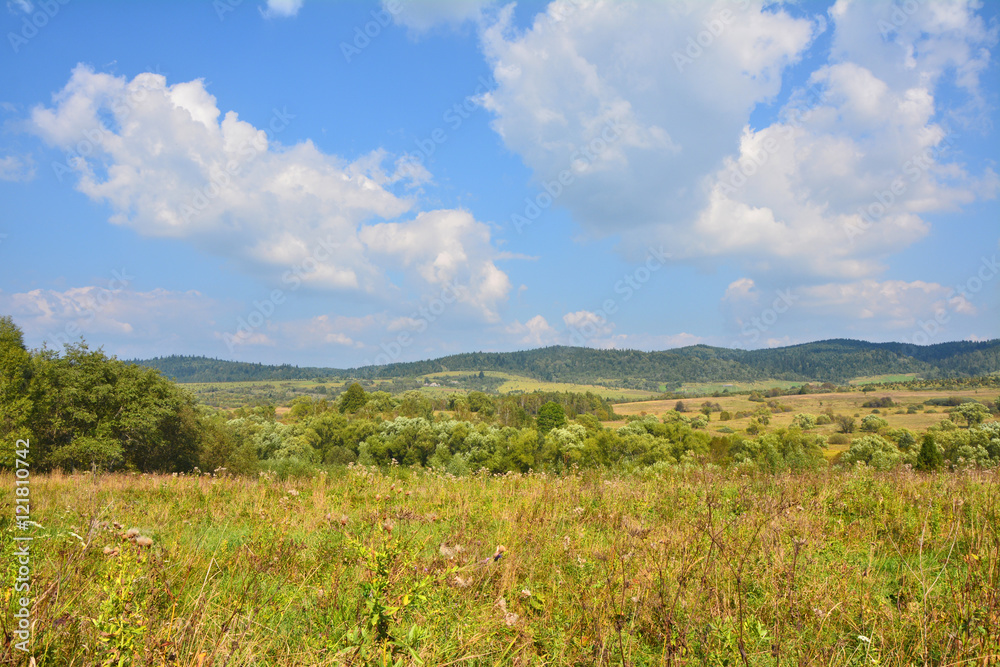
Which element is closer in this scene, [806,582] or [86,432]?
[806,582]

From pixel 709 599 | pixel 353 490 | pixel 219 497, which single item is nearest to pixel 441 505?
pixel 353 490

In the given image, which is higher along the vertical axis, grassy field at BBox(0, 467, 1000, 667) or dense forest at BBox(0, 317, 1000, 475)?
grassy field at BBox(0, 467, 1000, 667)

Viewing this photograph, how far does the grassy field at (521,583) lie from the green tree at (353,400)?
97.7 m

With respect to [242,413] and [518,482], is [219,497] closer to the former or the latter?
[518,482]

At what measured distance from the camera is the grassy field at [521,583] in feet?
8.71

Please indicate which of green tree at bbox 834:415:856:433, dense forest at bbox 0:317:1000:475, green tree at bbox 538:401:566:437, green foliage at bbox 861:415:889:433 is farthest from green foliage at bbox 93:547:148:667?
green tree at bbox 834:415:856:433

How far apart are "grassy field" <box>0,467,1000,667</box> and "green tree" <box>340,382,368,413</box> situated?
9766 centimetres

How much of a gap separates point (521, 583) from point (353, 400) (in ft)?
341

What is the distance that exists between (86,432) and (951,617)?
46.7 metres

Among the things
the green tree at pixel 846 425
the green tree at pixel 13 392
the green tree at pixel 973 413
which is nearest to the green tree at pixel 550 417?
the green tree at pixel 846 425

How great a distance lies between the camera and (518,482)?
32.4ft

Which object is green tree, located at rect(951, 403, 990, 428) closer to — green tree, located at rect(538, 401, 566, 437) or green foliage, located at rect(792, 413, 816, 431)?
green foliage, located at rect(792, 413, 816, 431)

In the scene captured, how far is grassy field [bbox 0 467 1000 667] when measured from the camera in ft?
8.71

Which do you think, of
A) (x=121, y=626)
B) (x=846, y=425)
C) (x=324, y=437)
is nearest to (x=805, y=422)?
(x=846, y=425)
